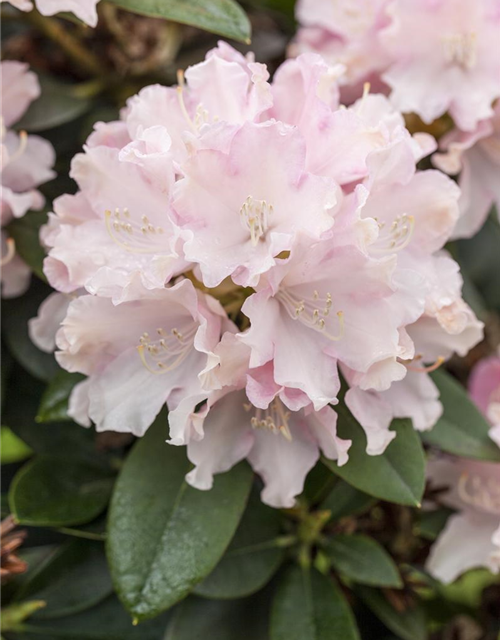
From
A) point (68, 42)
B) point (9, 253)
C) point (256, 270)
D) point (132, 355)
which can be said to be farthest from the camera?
point (68, 42)

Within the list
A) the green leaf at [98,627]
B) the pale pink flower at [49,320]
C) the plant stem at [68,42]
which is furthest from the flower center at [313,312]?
the plant stem at [68,42]

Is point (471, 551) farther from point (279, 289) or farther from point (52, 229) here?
point (52, 229)

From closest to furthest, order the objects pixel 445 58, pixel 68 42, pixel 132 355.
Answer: pixel 132 355 < pixel 445 58 < pixel 68 42

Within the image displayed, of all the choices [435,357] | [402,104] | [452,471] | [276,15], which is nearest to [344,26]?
[402,104]

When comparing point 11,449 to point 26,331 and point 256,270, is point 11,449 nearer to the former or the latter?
point 26,331

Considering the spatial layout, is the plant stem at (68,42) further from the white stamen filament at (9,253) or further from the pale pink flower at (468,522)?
the pale pink flower at (468,522)

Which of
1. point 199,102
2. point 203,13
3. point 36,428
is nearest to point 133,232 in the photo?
point 199,102

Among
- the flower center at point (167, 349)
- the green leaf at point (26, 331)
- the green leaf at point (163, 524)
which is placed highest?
the flower center at point (167, 349)
